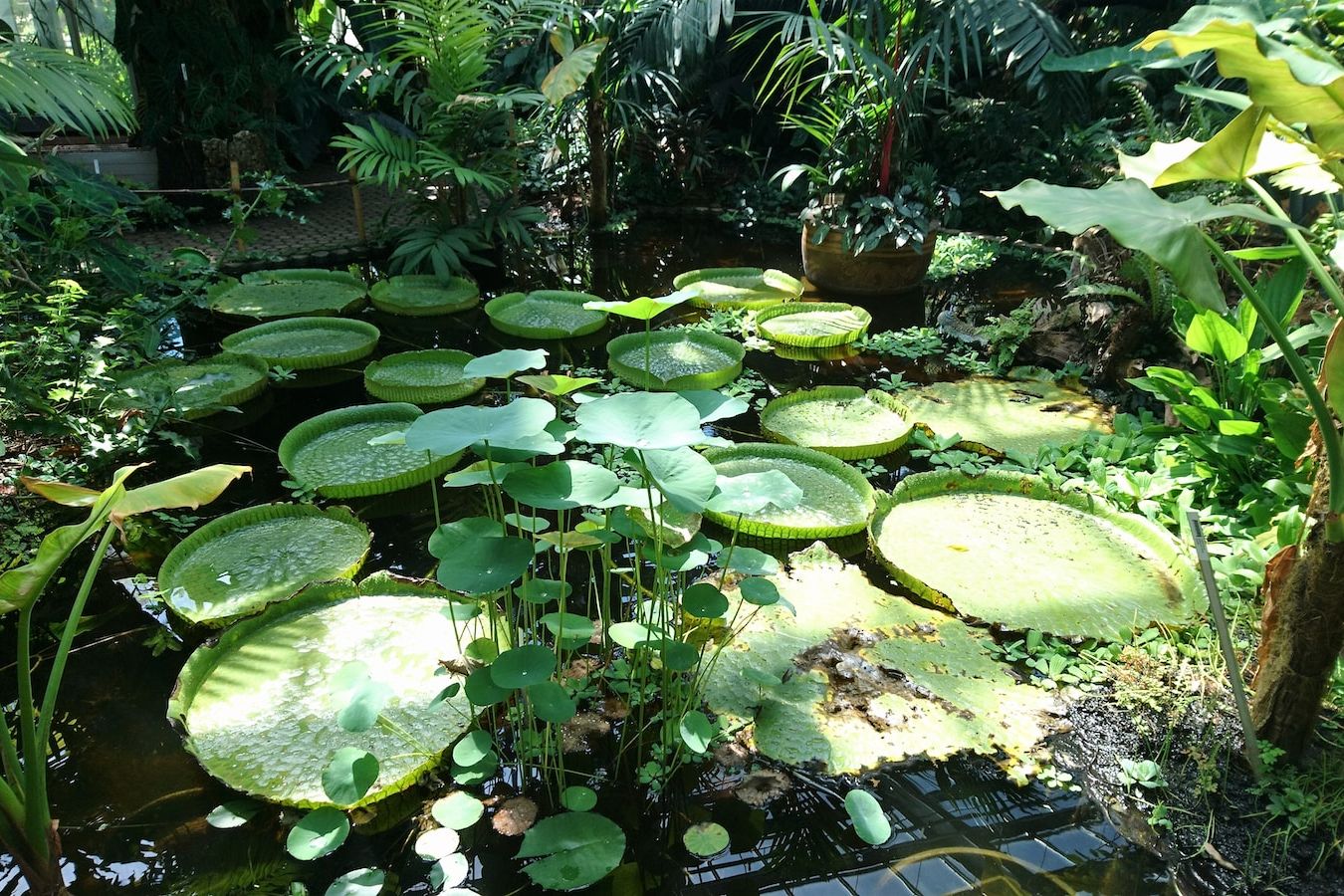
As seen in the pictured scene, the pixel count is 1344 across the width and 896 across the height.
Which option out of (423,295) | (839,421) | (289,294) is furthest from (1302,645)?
(289,294)

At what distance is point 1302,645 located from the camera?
1609 mm

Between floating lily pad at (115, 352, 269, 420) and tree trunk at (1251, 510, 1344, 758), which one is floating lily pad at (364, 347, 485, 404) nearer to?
floating lily pad at (115, 352, 269, 420)

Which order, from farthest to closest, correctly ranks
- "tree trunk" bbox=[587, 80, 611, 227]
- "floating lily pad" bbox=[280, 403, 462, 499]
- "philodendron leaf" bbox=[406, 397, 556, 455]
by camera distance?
"tree trunk" bbox=[587, 80, 611, 227] < "floating lily pad" bbox=[280, 403, 462, 499] < "philodendron leaf" bbox=[406, 397, 556, 455]

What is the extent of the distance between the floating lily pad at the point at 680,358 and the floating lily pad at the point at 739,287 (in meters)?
0.70

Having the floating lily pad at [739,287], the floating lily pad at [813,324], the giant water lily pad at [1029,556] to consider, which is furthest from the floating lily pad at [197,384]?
the giant water lily pad at [1029,556]

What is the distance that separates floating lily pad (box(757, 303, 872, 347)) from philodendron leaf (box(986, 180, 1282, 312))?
106 inches

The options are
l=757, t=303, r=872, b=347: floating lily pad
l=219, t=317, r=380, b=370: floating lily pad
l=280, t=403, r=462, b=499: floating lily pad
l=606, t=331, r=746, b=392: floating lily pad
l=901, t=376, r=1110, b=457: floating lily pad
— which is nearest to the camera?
l=280, t=403, r=462, b=499: floating lily pad

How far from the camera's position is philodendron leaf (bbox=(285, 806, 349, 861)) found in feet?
4.81

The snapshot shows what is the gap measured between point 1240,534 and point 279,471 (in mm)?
3143

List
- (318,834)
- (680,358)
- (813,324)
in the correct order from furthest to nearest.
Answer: (813,324), (680,358), (318,834)

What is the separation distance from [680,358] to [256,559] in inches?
81.6

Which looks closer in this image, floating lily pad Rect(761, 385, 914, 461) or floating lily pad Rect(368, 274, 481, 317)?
floating lily pad Rect(761, 385, 914, 461)

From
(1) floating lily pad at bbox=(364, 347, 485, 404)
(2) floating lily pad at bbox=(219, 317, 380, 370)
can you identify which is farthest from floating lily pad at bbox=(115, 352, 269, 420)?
(1) floating lily pad at bbox=(364, 347, 485, 404)

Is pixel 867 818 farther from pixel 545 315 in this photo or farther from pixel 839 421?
pixel 545 315
